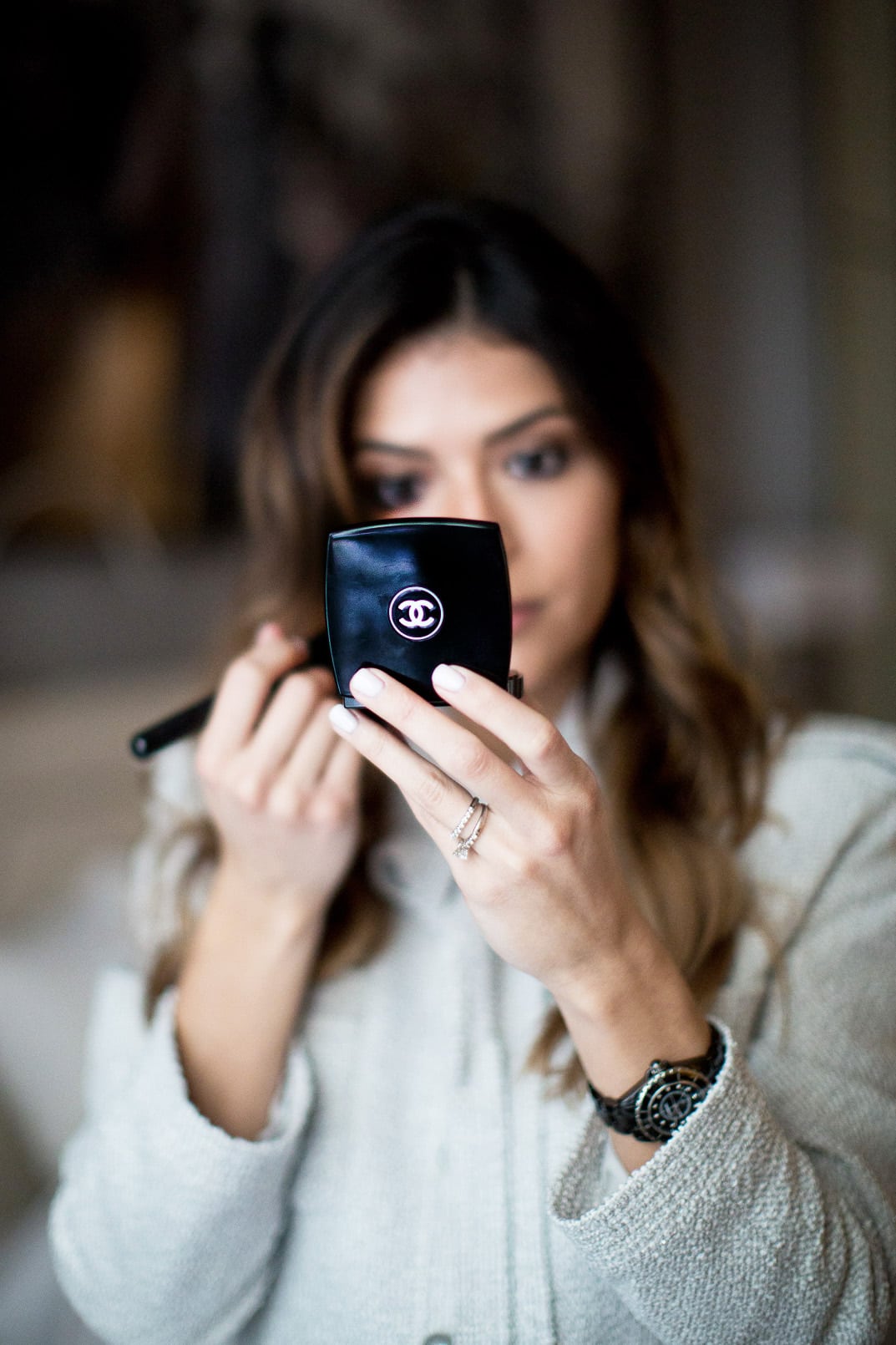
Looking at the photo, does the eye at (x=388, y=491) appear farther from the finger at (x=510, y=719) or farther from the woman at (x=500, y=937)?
the finger at (x=510, y=719)

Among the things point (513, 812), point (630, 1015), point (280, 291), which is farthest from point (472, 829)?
point (280, 291)

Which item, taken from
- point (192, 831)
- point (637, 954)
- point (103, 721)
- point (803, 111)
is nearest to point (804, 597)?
point (803, 111)

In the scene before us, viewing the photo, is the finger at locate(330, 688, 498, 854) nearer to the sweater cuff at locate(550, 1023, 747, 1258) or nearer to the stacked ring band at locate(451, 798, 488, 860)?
the stacked ring band at locate(451, 798, 488, 860)

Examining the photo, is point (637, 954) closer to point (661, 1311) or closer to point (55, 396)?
point (661, 1311)

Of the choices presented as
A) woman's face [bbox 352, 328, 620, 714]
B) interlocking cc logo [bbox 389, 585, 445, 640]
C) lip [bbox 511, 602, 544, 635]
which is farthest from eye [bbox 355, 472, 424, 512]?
interlocking cc logo [bbox 389, 585, 445, 640]

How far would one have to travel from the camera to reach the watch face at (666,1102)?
1.86 ft

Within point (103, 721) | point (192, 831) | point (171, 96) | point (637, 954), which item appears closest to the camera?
point (637, 954)

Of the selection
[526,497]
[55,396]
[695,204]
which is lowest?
[526,497]

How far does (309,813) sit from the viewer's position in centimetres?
73

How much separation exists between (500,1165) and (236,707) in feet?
1.20

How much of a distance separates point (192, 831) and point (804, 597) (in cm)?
189

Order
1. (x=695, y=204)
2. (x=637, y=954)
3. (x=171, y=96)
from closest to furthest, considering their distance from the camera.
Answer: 1. (x=637, y=954)
2. (x=171, y=96)
3. (x=695, y=204)

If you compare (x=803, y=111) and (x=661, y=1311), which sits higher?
(x=803, y=111)

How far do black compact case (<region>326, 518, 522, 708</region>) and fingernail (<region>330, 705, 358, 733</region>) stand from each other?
1 cm
